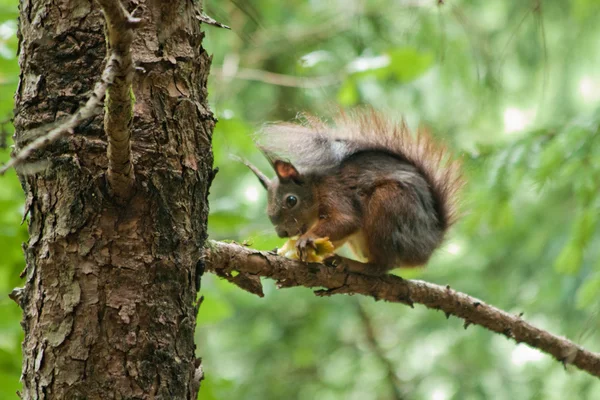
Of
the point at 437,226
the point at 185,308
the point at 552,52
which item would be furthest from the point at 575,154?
the point at 552,52

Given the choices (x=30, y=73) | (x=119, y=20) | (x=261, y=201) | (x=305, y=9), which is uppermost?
(x=305, y=9)

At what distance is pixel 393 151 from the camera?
9.48 feet

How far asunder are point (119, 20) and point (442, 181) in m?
2.05

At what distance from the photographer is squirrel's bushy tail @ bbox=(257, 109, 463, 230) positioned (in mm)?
2820

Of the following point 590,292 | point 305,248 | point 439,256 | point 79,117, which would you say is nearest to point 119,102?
point 79,117

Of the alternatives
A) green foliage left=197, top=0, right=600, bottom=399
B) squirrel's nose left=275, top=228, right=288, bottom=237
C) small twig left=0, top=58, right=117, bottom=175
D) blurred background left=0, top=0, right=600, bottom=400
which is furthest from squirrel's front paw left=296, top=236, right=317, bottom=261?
small twig left=0, top=58, right=117, bottom=175

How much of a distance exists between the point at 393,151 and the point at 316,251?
68cm

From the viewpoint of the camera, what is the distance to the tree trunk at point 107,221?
128 cm

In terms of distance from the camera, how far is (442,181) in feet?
9.41

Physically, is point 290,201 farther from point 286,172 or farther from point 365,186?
point 365,186

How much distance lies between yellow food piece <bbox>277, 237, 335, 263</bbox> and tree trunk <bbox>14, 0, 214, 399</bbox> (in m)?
0.93

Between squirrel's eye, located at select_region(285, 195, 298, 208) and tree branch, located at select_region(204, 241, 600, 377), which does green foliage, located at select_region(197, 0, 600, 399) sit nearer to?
squirrel's eye, located at select_region(285, 195, 298, 208)

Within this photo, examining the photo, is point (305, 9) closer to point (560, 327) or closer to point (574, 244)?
point (560, 327)

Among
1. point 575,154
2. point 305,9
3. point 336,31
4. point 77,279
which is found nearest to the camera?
point 77,279
